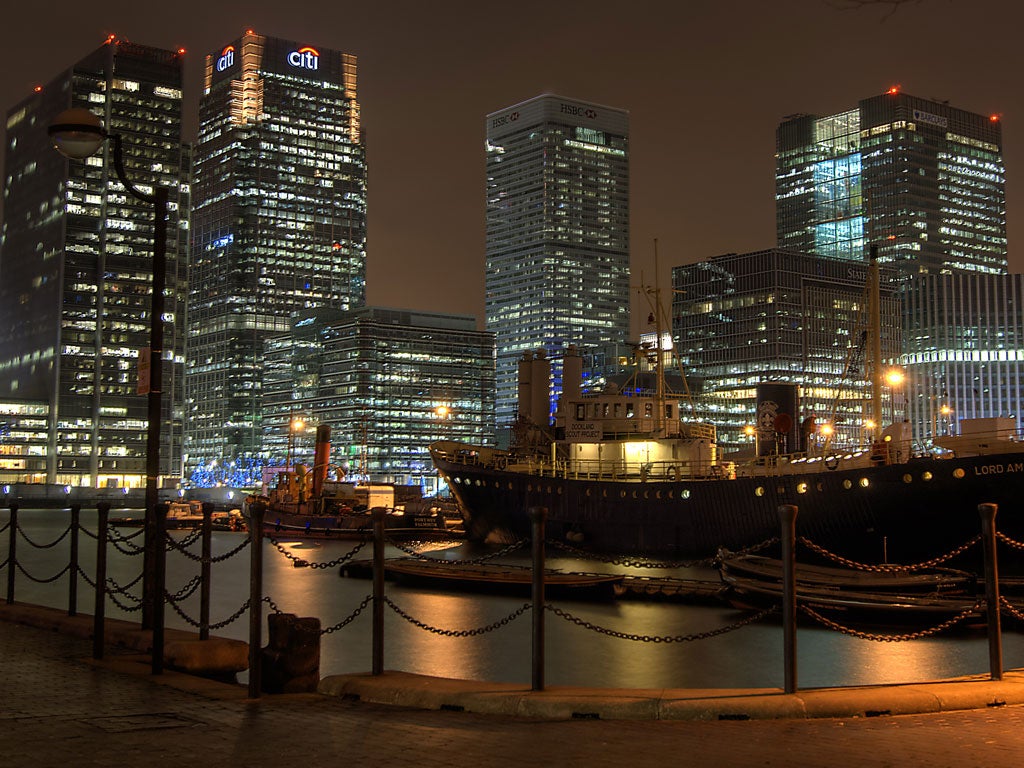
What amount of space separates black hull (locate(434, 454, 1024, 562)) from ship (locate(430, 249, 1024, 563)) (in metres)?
0.06

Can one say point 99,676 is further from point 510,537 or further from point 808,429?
point 808,429

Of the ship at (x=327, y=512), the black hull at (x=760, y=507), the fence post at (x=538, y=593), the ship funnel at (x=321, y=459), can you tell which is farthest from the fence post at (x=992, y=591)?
the ship funnel at (x=321, y=459)

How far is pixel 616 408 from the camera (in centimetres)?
5444

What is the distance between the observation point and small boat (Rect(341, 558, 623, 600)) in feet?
106

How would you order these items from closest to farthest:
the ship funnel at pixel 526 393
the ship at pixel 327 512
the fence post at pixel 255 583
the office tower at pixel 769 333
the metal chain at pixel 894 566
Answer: the fence post at pixel 255 583 < the metal chain at pixel 894 566 < the ship funnel at pixel 526 393 < the ship at pixel 327 512 < the office tower at pixel 769 333

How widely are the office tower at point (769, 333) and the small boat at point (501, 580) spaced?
14378 centimetres

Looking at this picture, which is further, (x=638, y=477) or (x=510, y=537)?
(x=510, y=537)

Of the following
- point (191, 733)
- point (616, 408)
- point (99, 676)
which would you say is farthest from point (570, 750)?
point (616, 408)

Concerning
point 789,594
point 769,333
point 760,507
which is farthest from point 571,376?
point 769,333

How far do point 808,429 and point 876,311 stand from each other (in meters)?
14.2

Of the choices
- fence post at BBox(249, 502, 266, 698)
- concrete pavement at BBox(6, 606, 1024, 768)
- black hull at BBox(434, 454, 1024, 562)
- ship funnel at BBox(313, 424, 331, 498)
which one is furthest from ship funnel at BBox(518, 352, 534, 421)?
concrete pavement at BBox(6, 606, 1024, 768)

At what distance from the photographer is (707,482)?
4681 centimetres

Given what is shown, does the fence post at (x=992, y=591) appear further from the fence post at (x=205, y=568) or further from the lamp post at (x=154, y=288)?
the lamp post at (x=154, y=288)

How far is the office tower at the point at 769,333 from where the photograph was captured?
179 m
